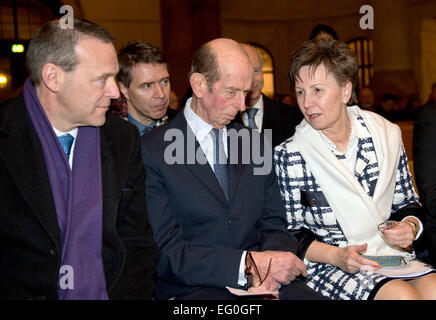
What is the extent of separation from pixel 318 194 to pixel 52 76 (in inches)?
67.6

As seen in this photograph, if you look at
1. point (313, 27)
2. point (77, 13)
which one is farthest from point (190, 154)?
point (313, 27)

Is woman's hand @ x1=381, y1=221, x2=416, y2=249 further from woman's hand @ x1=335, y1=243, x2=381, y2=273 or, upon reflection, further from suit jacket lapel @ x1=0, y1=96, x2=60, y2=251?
suit jacket lapel @ x1=0, y1=96, x2=60, y2=251

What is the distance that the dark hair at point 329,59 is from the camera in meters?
3.15

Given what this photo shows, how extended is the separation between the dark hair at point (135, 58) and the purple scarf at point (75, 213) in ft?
6.38

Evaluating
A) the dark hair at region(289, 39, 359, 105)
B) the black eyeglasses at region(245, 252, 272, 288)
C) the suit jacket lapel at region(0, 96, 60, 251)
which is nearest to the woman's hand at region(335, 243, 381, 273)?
the black eyeglasses at region(245, 252, 272, 288)

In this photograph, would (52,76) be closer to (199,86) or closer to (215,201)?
(199,86)

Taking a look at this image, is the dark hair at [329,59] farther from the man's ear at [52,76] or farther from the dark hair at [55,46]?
the man's ear at [52,76]

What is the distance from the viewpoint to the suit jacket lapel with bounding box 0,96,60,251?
2.32 meters

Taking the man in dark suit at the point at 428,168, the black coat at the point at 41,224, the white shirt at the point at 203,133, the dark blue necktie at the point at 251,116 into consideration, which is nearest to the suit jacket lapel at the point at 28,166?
the black coat at the point at 41,224

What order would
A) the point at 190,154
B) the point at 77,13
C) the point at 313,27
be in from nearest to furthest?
the point at 190,154 → the point at 77,13 → the point at 313,27

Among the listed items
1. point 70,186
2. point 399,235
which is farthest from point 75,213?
point 399,235
